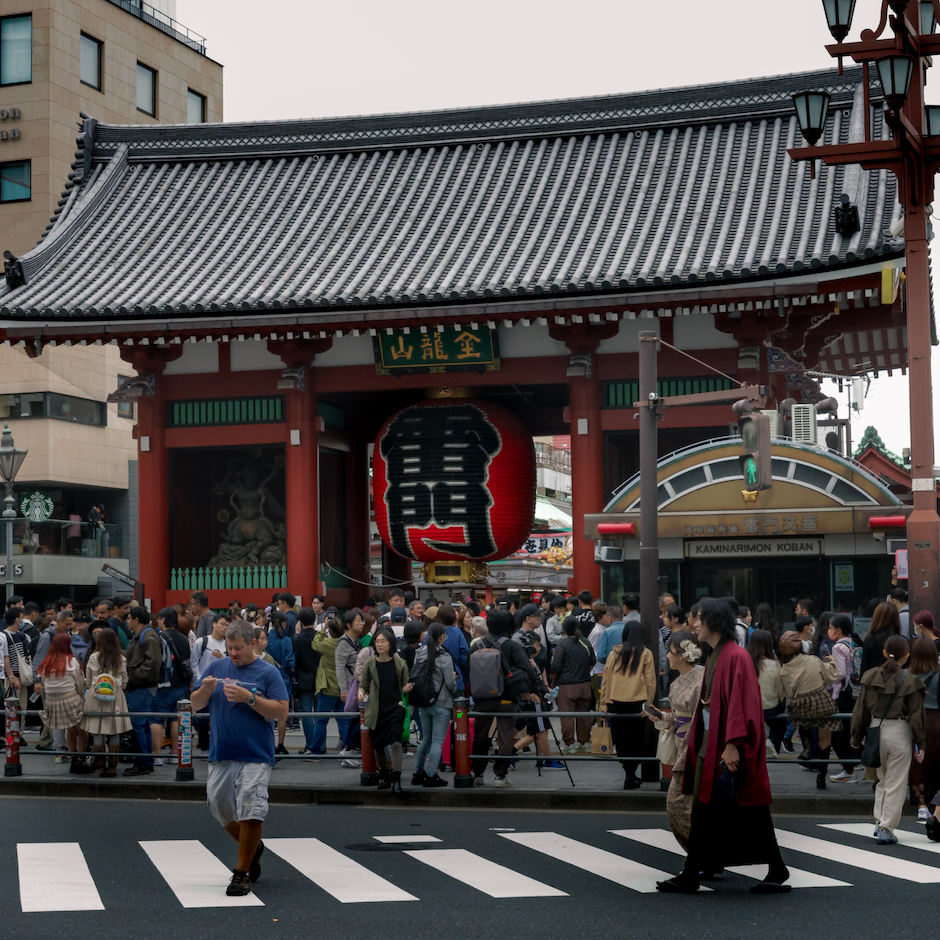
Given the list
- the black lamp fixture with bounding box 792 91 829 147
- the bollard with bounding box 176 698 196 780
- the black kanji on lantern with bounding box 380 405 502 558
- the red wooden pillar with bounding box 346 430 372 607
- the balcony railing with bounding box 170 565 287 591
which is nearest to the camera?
the black lamp fixture with bounding box 792 91 829 147

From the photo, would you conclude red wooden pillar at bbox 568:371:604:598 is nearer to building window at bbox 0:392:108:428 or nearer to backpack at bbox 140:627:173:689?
backpack at bbox 140:627:173:689

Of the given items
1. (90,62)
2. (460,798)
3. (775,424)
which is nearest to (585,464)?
(775,424)

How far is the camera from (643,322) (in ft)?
82.3

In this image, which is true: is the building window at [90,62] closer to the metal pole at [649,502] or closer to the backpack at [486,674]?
the metal pole at [649,502]

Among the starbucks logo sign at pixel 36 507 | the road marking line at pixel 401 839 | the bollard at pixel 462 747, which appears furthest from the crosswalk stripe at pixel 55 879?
the starbucks logo sign at pixel 36 507

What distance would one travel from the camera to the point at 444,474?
25.7 meters

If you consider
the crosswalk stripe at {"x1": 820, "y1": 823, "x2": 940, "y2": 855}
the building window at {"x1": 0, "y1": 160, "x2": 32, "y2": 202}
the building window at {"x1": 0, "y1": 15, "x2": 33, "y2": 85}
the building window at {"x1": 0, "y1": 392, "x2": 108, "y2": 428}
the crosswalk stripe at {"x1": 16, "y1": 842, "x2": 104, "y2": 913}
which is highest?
the building window at {"x1": 0, "y1": 15, "x2": 33, "y2": 85}

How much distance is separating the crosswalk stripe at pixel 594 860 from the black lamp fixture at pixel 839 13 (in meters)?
9.02

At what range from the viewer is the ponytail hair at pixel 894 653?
11477 mm

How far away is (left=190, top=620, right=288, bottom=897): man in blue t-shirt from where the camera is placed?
970 cm

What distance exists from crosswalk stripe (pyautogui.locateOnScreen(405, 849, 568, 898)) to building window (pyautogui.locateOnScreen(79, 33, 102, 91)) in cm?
4306

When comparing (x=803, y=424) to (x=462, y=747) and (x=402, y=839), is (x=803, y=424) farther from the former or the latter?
(x=402, y=839)

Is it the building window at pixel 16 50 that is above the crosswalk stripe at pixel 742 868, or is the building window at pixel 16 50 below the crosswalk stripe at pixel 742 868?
above

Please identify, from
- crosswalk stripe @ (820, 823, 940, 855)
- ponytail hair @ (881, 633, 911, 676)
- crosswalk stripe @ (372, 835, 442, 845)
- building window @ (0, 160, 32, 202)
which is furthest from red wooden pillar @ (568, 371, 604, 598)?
building window @ (0, 160, 32, 202)
